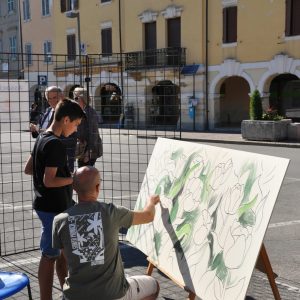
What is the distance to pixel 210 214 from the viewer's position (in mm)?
3797

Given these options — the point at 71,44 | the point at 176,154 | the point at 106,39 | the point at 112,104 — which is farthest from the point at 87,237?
the point at 71,44

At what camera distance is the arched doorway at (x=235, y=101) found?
28.8 meters

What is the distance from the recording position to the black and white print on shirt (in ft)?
10.2

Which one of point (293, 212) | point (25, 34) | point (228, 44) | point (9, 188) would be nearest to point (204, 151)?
point (293, 212)

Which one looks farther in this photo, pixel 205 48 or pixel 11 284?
pixel 205 48

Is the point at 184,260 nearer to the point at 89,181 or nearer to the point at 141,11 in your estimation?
the point at 89,181

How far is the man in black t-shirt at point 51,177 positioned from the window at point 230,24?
21.8 meters

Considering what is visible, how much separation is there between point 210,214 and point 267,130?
16474mm

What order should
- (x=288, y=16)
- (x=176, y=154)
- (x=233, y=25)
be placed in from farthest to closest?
(x=233, y=25) → (x=288, y=16) → (x=176, y=154)

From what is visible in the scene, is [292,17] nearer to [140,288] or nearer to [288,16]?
[288,16]

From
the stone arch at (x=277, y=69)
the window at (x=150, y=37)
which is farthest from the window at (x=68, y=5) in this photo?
the stone arch at (x=277, y=69)

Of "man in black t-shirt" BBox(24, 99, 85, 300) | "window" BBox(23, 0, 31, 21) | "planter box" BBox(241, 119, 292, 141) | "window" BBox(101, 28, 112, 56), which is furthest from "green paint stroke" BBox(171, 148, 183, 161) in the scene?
"window" BBox(23, 0, 31, 21)

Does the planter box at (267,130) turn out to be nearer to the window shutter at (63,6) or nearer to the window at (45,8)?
the window shutter at (63,6)

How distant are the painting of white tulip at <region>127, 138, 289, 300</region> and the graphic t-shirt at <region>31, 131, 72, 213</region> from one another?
811mm
